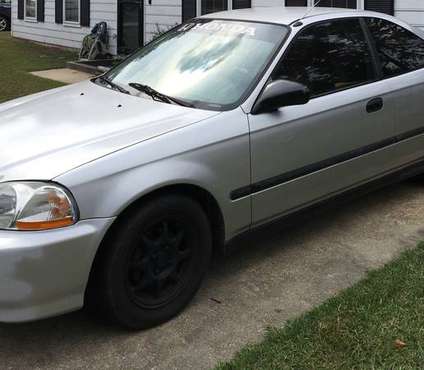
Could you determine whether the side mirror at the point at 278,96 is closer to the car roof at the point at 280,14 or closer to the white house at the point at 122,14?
the car roof at the point at 280,14

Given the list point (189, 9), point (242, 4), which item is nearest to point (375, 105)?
point (242, 4)

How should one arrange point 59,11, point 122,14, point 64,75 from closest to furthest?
point 64,75 → point 122,14 → point 59,11

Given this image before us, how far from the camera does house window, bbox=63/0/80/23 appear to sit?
51.1 ft

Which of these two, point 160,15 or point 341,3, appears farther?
point 160,15

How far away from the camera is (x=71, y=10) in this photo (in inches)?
626

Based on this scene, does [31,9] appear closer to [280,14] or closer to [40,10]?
[40,10]

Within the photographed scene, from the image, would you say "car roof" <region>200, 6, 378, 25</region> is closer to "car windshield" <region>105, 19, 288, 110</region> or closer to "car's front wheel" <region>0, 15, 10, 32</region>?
"car windshield" <region>105, 19, 288, 110</region>

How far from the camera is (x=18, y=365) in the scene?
2.99m

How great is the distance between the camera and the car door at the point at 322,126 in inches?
144

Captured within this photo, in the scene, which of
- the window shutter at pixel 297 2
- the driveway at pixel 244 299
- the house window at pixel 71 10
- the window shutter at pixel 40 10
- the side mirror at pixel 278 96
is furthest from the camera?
the window shutter at pixel 40 10

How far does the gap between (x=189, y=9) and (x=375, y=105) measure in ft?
25.3

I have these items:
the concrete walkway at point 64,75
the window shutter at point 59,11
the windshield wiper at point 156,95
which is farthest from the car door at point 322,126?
the window shutter at point 59,11

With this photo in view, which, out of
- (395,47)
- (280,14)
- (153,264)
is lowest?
(153,264)

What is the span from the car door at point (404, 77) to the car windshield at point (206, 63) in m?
0.98
